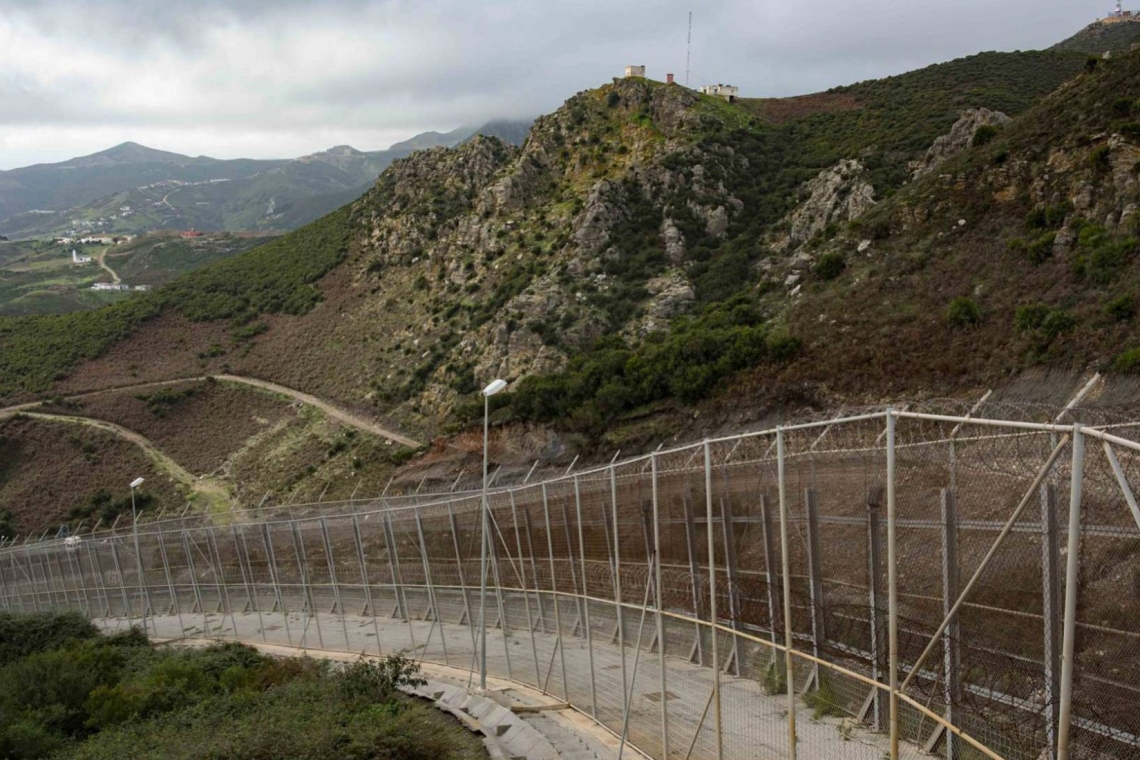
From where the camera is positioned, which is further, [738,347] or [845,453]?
[738,347]

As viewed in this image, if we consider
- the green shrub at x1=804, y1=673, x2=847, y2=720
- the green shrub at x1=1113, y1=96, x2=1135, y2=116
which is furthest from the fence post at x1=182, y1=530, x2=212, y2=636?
the green shrub at x1=1113, y1=96, x2=1135, y2=116

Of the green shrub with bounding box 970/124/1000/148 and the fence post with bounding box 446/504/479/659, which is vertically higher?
the green shrub with bounding box 970/124/1000/148

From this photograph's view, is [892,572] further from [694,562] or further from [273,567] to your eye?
[273,567]

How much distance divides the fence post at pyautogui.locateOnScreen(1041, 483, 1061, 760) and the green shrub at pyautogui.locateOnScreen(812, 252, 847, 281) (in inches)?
1430

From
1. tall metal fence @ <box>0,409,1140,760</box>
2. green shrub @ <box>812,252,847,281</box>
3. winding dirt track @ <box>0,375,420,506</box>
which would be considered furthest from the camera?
winding dirt track @ <box>0,375,420,506</box>

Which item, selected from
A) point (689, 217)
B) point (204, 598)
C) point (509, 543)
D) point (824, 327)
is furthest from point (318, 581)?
point (689, 217)

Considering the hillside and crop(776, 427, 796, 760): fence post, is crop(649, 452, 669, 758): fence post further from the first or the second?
the hillside

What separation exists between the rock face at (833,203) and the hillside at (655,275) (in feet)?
0.70

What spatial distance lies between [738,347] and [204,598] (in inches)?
889

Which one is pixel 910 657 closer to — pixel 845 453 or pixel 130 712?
pixel 845 453

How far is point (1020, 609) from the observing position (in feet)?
22.5

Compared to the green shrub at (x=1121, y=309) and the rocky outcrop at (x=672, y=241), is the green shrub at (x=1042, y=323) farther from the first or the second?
the rocky outcrop at (x=672, y=241)

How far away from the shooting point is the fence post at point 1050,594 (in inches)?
251

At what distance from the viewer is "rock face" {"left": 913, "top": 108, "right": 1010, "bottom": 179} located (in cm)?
5484
